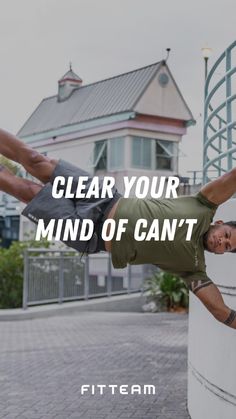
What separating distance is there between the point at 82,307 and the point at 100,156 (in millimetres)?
9278

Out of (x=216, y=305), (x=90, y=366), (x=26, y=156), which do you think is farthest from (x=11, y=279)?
(x=216, y=305)

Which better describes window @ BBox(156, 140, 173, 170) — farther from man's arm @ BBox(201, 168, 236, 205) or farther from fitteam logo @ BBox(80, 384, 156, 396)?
man's arm @ BBox(201, 168, 236, 205)

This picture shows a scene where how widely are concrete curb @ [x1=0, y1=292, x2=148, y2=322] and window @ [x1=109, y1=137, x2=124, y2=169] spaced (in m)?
6.50

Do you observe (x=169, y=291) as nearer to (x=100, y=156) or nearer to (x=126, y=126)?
(x=126, y=126)

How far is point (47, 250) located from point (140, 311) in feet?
11.4

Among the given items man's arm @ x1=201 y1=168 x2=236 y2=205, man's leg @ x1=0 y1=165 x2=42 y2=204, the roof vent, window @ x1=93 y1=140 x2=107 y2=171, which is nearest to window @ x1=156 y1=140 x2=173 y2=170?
window @ x1=93 y1=140 x2=107 y2=171

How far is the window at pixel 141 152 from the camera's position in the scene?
80.4ft

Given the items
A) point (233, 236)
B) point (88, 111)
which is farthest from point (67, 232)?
point (88, 111)

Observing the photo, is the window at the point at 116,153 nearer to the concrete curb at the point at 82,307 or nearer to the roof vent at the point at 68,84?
the roof vent at the point at 68,84

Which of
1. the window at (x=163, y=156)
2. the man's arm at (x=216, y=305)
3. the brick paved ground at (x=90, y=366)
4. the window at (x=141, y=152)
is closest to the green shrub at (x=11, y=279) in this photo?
the brick paved ground at (x=90, y=366)

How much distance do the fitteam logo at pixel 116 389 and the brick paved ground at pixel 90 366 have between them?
101mm

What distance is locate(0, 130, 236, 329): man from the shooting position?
13.7 feet

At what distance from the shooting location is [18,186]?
446cm

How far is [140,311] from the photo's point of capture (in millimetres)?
18688
